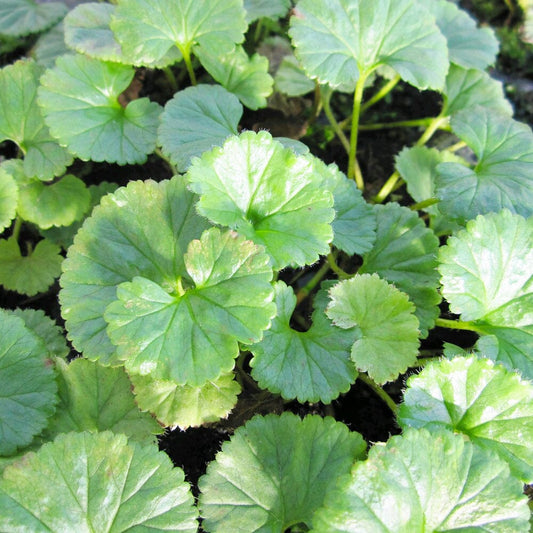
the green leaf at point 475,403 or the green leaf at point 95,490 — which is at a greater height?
the green leaf at point 475,403

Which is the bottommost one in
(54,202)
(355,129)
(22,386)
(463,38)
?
(22,386)

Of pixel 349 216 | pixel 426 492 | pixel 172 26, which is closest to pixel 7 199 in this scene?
pixel 172 26

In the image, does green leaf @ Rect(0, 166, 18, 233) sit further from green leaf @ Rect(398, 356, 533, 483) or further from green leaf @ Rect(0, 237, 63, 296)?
green leaf @ Rect(398, 356, 533, 483)

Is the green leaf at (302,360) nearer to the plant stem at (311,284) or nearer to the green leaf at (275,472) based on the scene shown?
the green leaf at (275,472)

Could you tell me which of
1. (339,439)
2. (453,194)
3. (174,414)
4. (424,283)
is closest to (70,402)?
(174,414)

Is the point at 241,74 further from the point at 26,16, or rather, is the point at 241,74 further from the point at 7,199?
the point at 26,16

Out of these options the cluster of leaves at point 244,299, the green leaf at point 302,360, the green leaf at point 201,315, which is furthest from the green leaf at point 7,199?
the green leaf at point 302,360
